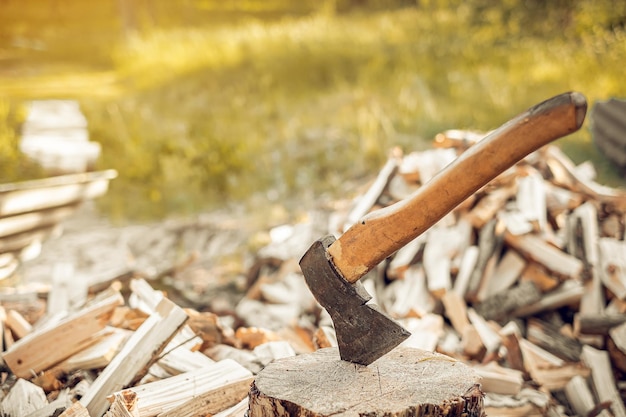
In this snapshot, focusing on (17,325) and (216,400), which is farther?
(17,325)

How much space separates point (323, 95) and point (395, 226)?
8.71 metres

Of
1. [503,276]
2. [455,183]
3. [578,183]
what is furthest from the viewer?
[578,183]

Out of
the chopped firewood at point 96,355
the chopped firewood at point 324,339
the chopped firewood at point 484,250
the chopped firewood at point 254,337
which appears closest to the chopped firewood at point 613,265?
the chopped firewood at point 484,250

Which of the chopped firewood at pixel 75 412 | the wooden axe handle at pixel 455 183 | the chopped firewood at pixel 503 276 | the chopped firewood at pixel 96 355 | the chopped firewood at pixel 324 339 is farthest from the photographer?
the chopped firewood at pixel 503 276

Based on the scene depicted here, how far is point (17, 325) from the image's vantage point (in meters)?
3.09

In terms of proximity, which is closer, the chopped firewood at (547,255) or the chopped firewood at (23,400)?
the chopped firewood at (23,400)

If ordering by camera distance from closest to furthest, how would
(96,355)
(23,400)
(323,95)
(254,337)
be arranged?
(23,400), (96,355), (254,337), (323,95)

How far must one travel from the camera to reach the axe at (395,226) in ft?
5.64

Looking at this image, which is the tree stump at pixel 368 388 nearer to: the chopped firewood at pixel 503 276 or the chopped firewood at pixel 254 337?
the chopped firewood at pixel 254 337

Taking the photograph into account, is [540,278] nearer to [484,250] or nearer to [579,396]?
[484,250]

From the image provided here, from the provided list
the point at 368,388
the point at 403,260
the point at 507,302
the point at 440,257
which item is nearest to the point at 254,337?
the point at 368,388

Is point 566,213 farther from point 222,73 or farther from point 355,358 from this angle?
point 222,73

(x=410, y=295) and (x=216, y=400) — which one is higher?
(x=216, y=400)

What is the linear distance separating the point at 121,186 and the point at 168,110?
2.81 m
